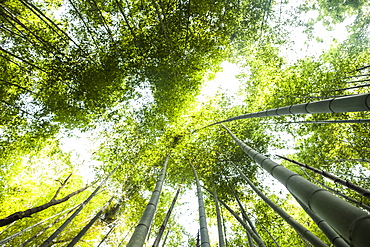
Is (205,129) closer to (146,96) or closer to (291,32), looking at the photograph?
(146,96)

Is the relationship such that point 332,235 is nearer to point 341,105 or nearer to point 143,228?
point 341,105

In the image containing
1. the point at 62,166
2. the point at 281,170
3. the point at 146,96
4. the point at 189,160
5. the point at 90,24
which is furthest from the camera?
the point at 62,166

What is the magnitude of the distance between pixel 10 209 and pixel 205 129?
7097mm

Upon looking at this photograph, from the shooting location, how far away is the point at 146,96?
582 cm

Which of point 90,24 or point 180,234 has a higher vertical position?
point 90,24

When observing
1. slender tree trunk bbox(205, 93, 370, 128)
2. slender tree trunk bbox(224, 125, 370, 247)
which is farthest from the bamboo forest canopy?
slender tree trunk bbox(224, 125, 370, 247)

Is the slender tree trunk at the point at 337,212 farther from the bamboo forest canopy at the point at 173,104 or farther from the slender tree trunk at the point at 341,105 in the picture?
the bamboo forest canopy at the point at 173,104

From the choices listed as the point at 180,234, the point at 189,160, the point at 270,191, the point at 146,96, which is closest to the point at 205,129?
the point at 189,160

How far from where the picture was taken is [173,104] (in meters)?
5.27

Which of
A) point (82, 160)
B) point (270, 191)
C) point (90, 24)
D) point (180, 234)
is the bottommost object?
point (180, 234)

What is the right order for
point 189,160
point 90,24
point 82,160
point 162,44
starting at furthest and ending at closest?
point 82,160
point 189,160
point 90,24
point 162,44

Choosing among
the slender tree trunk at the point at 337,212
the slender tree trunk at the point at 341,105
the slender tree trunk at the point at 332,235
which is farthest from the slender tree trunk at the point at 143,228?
the slender tree trunk at the point at 341,105

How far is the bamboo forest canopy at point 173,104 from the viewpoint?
15.5 feet

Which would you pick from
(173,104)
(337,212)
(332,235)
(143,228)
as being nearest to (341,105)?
(337,212)
